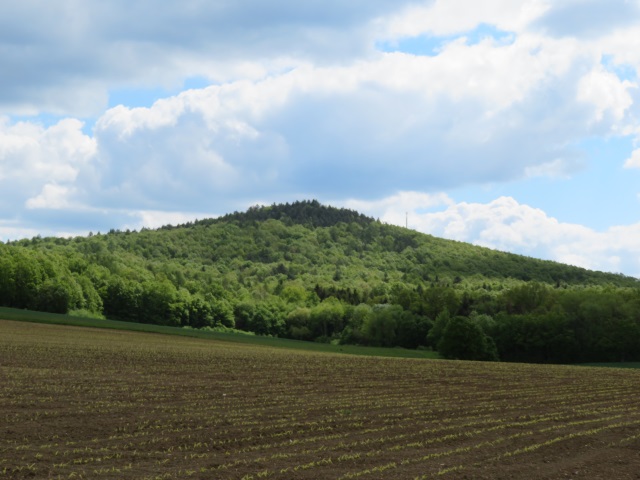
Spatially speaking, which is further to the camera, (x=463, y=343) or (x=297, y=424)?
(x=463, y=343)

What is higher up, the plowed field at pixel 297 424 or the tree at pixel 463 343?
the tree at pixel 463 343

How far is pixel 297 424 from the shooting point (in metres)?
26.7

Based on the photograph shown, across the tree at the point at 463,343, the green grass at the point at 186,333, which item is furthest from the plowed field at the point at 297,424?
the tree at the point at 463,343

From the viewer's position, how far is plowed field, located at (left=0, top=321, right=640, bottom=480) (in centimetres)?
1977

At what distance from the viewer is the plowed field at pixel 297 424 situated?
19766 millimetres

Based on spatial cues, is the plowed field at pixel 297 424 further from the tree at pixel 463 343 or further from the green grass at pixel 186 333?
the tree at pixel 463 343

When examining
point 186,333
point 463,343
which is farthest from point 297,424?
point 186,333

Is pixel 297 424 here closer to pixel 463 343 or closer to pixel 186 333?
pixel 463 343

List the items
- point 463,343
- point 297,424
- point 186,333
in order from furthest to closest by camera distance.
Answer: point 186,333, point 463,343, point 297,424

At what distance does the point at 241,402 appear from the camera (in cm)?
3278

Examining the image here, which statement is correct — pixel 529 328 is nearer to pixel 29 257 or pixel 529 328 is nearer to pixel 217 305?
pixel 217 305

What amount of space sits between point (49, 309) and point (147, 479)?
114014 millimetres

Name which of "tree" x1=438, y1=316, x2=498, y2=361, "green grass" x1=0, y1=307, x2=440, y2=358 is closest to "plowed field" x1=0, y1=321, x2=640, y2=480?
"green grass" x1=0, y1=307, x2=440, y2=358

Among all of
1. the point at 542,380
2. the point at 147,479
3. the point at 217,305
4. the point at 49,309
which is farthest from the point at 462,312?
the point at 147,479
